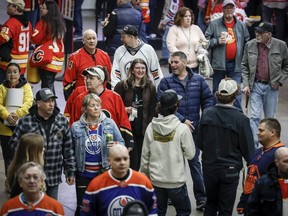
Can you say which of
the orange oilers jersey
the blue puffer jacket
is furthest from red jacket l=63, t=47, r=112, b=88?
the orange oilers jersey

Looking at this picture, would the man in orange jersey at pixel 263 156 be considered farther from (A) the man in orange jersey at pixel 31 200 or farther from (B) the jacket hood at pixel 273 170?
(A) the man in orange jersey at pixel 31 200

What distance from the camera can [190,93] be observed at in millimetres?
11945

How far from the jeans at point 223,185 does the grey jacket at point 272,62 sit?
11.9 ft

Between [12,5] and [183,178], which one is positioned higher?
[12,5]

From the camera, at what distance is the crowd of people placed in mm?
8852

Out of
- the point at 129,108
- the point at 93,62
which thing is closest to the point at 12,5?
the point at 93,62

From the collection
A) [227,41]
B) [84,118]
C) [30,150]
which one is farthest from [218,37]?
[30,150]

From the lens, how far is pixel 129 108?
1204 cm

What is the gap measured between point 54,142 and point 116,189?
187cm

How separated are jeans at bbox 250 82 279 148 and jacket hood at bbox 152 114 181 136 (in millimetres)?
3809

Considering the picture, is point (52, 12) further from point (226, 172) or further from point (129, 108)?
point (226, 172)

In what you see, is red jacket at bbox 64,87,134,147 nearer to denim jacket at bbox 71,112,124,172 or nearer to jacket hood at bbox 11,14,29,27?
denim jacket at bbox 71,112,124,172

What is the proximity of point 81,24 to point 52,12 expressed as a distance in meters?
6.45

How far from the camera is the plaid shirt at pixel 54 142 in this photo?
→ 1042cm
